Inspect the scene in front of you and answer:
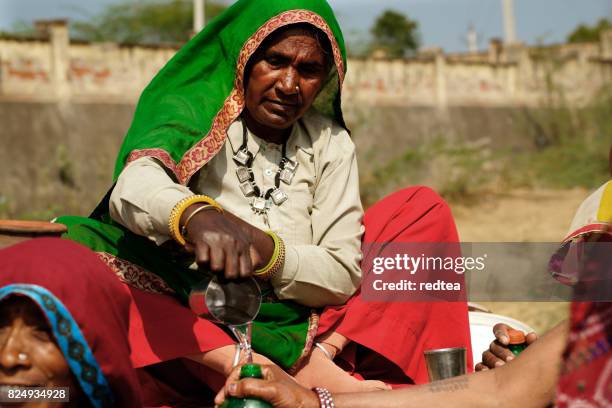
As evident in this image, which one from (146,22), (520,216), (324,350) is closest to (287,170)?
(324,350)

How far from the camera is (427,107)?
20.6 metres

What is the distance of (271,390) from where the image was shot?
7.29ft

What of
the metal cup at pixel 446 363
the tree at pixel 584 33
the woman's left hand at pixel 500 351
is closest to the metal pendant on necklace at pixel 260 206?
the metal cup at pixel 446 363

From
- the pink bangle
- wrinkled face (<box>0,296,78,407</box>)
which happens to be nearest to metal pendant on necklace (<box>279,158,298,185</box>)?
the pink bangle

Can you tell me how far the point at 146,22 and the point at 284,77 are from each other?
1079 inches

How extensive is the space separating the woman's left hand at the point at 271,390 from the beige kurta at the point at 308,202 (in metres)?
0.70

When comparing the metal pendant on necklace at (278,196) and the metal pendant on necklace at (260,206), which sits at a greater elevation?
the metal pendant on necklace at (278,196)

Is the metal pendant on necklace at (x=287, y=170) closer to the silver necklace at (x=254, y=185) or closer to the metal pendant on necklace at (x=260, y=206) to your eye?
the silver necklace at (x=254, y=185)

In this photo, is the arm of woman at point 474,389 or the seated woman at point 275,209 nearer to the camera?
the arm of woman at point 474,389

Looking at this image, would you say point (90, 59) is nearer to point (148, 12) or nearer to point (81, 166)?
point (81, 166)

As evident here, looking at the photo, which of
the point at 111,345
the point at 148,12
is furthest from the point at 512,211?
the point at 148,12

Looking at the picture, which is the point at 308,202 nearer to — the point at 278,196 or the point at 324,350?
the point at 278,196

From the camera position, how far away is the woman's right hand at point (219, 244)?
2357 mm

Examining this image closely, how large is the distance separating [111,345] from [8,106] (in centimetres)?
1237
